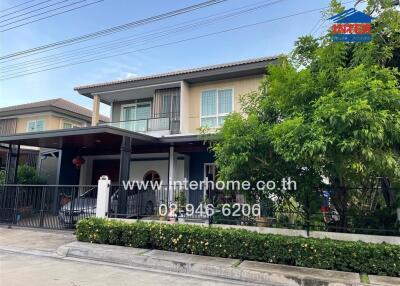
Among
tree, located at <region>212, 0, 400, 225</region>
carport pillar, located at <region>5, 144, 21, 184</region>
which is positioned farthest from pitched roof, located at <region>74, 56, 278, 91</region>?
tree, located at <region>212, 0, 400, 225</region>

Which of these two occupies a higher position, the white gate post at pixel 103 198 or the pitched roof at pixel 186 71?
the pitched roof at pixel 186 71

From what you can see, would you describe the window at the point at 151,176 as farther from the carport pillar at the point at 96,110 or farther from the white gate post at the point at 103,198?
the white gate post at the point at 103,198

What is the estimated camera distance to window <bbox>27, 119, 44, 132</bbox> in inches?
778

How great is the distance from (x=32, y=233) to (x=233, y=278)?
757cm

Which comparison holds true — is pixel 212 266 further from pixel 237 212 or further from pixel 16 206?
pixel 16 206

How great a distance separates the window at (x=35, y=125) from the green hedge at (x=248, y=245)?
1340 centimetres

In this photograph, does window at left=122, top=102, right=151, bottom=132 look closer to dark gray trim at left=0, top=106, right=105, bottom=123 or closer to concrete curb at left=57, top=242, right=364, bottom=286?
dark gray trim at left=0, top=106, right=105, bottom=123

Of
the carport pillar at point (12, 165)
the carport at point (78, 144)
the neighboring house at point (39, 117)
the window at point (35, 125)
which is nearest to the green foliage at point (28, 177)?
the carport at point (78, 144)

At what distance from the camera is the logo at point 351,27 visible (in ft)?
21.9

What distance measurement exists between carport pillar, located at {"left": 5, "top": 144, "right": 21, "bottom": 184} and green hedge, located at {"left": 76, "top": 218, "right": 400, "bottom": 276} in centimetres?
609

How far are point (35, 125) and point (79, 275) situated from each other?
16.7m

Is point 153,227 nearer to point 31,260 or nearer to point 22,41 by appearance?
point 31,260

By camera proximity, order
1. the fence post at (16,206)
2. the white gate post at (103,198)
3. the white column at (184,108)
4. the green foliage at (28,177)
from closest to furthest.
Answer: the white gate post at (103,198) < the fence post at (16,206) < the white column at (184,108) < the green foliage at (28,177)

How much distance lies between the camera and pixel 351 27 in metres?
7.24
